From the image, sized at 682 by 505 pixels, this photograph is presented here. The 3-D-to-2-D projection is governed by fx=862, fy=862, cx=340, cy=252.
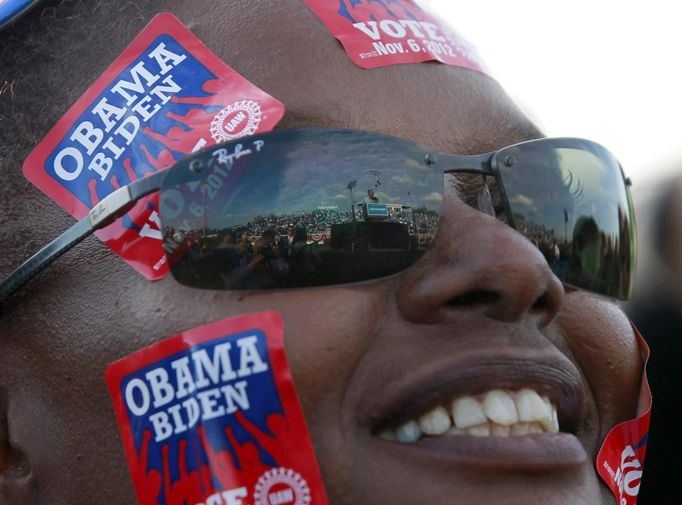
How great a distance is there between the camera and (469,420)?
1758mm

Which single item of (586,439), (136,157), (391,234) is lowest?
(586,439)

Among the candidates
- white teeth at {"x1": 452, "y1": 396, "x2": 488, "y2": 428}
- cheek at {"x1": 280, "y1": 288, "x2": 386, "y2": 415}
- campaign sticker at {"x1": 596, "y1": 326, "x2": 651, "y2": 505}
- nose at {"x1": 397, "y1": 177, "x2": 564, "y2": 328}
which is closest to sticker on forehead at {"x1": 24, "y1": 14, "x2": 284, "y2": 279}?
cheek at {"x1": 280, "y1": 288, "x2": 386, "y2": 415}

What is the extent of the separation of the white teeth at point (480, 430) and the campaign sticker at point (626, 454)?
14.5 inches

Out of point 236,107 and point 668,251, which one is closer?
point 236,107

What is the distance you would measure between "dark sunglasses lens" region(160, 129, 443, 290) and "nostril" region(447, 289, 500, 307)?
0.41ft

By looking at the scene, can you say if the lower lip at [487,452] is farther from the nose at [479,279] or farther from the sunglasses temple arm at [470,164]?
the sunglasses temple arm at [470,164]

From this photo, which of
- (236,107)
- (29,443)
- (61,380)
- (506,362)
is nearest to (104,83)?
(236,107)

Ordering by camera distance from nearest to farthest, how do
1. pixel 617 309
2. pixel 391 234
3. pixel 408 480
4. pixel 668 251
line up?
pixel 408 480 → pixel 391 234 → pixel 617 309 → pixel 668 251

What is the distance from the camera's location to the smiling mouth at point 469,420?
1.75m

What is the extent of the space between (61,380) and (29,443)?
18 cm

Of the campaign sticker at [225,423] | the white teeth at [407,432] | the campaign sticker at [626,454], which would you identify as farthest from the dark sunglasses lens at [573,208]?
the campaign sticker at [225,423]

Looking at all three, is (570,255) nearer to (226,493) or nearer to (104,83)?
(226,493)

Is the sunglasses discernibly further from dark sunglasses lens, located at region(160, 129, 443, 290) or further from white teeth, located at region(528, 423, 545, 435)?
white teeth, located at region(528, 423, 545, 435)

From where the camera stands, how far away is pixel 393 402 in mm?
1706
